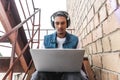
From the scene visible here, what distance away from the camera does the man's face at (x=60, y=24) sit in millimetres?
1579

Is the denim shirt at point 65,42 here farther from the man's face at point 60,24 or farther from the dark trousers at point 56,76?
the dark trousers at point 56,76

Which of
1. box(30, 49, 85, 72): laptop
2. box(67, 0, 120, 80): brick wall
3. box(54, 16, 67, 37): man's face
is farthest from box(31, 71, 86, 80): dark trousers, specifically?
box(54, 16, 67, 37): man's face

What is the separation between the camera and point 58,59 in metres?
1.13

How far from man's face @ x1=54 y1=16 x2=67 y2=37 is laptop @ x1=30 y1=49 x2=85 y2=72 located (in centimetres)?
45

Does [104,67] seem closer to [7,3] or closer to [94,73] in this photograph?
[94,73]

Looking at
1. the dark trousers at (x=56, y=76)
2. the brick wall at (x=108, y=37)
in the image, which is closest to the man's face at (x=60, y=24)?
the brick wall at (x=108, y=37)

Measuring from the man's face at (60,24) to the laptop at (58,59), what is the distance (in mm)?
453

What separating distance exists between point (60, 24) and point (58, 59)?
0.51 metres

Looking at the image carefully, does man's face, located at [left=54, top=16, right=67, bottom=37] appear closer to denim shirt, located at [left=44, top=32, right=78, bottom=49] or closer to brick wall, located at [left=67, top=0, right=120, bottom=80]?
denim shirt, located at [left=44, top=32, right=78, bottom=49]

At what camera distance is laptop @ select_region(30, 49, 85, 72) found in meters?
1.09

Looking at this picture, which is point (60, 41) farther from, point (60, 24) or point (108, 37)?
point (108, 37)

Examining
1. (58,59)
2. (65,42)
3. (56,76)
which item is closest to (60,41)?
Result: (65,42)

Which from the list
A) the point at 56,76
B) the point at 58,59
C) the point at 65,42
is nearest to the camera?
the point at 58,59

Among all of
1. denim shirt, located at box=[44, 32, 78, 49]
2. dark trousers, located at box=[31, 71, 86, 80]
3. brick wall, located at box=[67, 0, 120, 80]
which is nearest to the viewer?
brick wall, located at box=[67, 0, 120, 80]
